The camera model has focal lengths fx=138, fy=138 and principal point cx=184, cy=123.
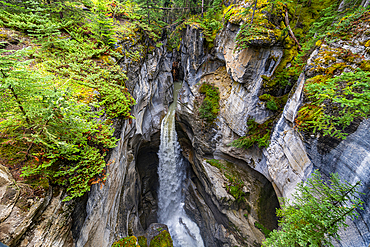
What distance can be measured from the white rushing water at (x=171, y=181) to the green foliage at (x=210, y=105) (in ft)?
15.8

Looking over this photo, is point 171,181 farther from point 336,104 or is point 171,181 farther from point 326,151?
point 336,104

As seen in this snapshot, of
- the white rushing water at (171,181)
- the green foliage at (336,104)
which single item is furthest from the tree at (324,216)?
the white rushing water at (171,181)

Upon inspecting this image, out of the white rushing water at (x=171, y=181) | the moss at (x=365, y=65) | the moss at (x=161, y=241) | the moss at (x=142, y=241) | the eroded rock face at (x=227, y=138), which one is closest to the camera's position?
the moss at (x=365, y=65)

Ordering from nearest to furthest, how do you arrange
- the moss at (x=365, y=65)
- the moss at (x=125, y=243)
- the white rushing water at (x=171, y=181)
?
1. the moss at (x=365, y=65)
2. the moss at (x=125, y=243)
3. the white rushing water at (x=171, y=181)

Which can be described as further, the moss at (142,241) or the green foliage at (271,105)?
the moss at (142,241)

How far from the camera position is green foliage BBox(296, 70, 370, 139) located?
3092mm

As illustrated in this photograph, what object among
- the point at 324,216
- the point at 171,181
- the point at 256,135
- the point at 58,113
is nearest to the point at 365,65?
the point at 324,216

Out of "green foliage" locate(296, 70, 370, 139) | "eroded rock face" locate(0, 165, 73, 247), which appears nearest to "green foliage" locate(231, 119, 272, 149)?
"green foliage" locate(296, 70, 370, 139)

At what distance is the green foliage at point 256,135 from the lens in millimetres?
7898

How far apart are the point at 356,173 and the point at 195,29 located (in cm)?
1283

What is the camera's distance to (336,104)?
163 inches

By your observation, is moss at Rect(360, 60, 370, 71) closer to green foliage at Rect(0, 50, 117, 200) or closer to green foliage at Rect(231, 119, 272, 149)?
green foliage at Rect(231, 119, 272, 149)

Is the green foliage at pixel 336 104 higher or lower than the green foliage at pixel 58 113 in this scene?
higher

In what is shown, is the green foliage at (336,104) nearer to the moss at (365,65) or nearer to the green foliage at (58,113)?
the moss at (365,65)
